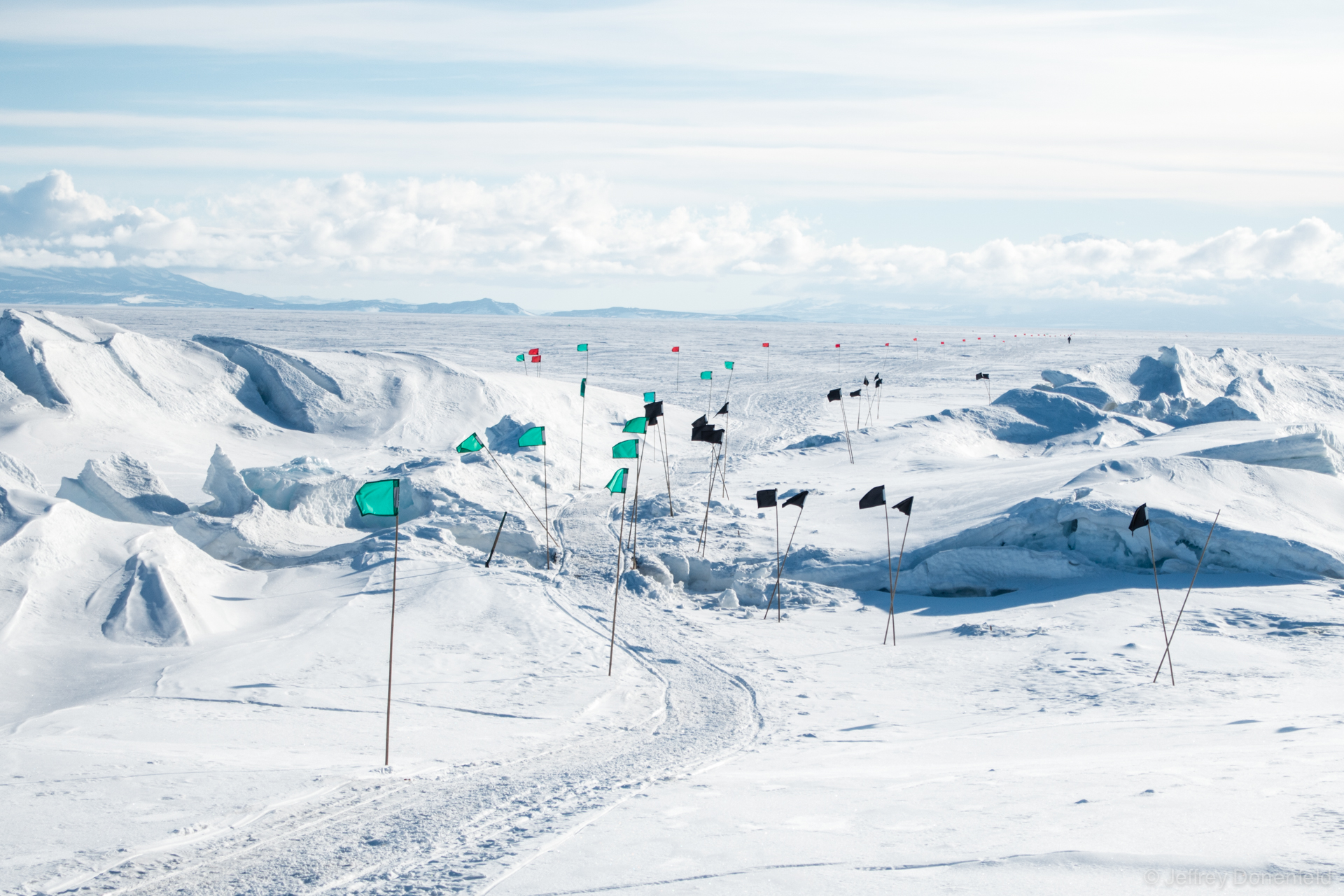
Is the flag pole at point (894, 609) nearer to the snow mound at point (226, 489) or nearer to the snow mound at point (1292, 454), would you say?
the snow mound at point (1292, 454)

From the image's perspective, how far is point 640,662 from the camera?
1258 cm

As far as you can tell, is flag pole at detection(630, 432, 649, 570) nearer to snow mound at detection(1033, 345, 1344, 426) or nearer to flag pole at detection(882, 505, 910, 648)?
flag pole at detection(882, 505, 910, 648)

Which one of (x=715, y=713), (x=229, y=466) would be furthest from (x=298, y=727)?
(x=229, y=466)

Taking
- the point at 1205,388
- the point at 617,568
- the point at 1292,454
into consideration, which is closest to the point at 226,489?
the point at 617,568

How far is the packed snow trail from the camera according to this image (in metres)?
6.20

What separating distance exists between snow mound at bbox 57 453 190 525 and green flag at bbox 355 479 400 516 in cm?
1024

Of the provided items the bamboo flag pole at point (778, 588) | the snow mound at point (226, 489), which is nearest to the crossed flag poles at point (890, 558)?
the bamboo flag pole at point (778, 588)

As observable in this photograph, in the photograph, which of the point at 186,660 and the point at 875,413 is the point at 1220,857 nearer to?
the point at 186,660

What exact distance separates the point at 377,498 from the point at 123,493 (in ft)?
36.4

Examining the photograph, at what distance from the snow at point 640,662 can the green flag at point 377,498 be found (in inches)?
89.2

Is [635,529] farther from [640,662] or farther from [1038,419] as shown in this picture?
[1038,419]

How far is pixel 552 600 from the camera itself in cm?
1484

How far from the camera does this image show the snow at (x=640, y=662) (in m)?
6.34

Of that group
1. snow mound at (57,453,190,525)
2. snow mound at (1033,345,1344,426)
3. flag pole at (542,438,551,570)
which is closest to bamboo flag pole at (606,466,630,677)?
flag pole at (542,438,551,570)
